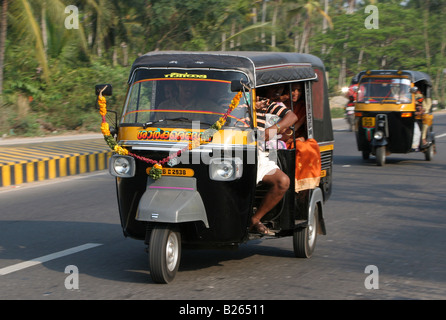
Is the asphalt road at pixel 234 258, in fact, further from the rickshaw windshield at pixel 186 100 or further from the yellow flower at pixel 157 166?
the rickshaw windshield at pixel 186 100

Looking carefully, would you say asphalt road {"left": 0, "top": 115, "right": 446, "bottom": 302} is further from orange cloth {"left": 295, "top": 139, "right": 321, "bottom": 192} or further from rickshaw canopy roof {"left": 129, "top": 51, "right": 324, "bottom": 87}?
rickshaw canopy roof {"left": 129, "top": 51, "right": 324, "bottom": 87}

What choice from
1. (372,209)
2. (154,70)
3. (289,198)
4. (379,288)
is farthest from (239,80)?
(372,209)

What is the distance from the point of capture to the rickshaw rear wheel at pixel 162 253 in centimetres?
599

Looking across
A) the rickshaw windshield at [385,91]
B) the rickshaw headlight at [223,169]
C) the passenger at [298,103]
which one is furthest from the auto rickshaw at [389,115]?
the rickshaw headlight at [223,169]

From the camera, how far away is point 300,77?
7.63 m

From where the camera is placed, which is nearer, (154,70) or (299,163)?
(154,70)

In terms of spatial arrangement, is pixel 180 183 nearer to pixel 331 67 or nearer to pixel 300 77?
pixel 300 77

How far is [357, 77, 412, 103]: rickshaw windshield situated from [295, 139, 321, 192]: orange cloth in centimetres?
1023

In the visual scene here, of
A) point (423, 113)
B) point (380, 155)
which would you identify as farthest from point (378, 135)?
point (423, 113)

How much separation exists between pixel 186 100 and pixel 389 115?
11.3 metres

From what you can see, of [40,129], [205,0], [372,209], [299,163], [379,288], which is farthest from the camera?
[205,0]

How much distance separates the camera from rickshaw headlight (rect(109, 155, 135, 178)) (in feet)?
20.9

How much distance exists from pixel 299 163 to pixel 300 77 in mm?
1004

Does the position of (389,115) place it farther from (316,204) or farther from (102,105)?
(102,105)
